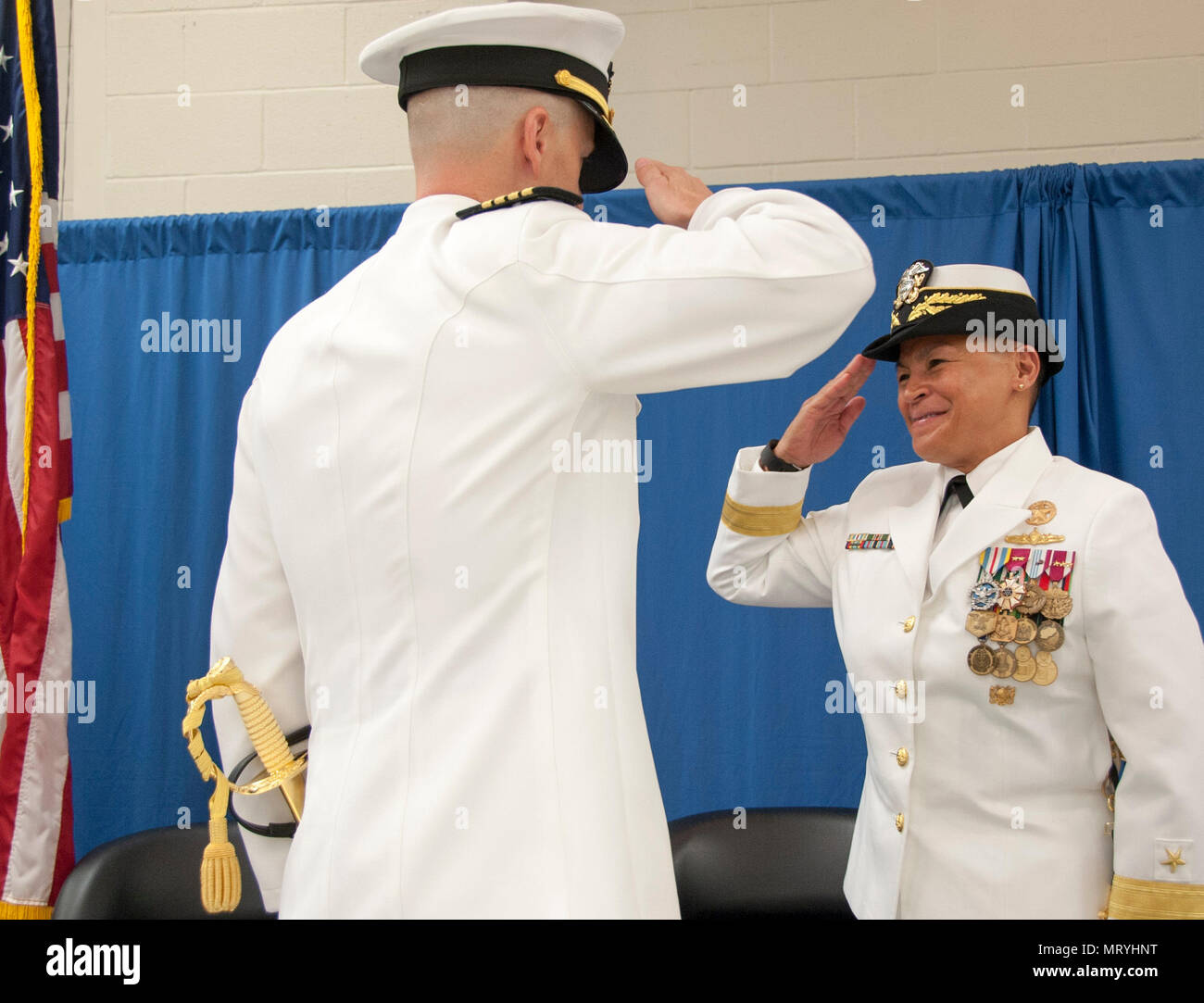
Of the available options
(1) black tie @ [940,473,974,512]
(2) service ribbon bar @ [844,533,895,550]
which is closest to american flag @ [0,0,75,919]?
(2) service ribbon bar @ [844,533,895,550]

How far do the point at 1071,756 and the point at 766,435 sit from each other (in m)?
1.51

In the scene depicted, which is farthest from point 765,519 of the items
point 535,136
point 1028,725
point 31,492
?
point 31,492

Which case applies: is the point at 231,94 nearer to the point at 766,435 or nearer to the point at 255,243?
the point at 255,243

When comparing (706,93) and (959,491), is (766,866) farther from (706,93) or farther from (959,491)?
(706,93)

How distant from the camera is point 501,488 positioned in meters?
1.20

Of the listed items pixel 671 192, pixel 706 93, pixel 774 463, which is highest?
pixel 706 93

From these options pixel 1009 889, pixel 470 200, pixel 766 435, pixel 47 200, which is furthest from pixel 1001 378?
pixel 47 200

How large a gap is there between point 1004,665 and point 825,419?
48cm

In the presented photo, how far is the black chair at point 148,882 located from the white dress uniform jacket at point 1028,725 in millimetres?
1359

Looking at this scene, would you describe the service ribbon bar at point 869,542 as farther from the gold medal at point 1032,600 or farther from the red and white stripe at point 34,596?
the red and white stripe at point 34,596

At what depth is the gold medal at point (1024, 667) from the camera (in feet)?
5.19

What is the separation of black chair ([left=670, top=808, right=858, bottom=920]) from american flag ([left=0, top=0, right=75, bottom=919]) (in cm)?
130

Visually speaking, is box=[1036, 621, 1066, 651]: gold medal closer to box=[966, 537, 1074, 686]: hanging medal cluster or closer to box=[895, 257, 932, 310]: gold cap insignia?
box=[966, 537, 1074, 686]: hanging medal cluster

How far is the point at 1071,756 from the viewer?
1.57 meters
